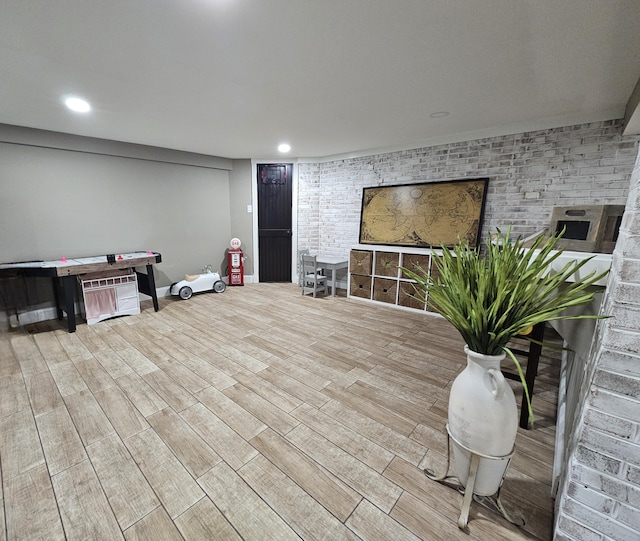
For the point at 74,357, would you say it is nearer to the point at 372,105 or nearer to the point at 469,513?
the point at 469,513

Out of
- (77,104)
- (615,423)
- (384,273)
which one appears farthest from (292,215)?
(615,423)

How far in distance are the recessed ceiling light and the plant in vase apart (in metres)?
3.50

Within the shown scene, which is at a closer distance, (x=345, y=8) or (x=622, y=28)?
(x=345, y=8)

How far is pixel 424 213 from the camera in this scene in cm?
403

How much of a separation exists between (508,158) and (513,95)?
3.72 feet

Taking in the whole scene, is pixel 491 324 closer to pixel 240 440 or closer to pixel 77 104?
pixel 240 440

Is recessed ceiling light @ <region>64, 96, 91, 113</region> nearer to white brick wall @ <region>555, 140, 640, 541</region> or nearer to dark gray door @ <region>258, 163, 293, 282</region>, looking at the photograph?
dark gray door @ <region>258, 163, 293, 282</region>

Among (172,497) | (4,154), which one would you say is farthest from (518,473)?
(4,154)

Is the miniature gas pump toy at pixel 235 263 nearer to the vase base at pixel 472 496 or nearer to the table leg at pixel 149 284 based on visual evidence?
the table leg at pixel 149 284

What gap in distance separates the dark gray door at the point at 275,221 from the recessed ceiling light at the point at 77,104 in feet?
9.30

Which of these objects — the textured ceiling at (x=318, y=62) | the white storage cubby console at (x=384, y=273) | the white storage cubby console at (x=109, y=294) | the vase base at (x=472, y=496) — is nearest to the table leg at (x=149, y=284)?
the white storage cubby console at (x=109, y=294)

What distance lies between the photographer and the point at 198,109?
9.08 feet

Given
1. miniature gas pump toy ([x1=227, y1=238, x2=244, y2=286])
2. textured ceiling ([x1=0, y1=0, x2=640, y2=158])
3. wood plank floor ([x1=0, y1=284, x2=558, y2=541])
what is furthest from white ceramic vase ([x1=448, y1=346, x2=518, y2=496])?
miniature gas pump toy ([x1=227, y1=238, x2=244, y2=286])

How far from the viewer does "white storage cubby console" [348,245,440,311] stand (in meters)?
3.92
